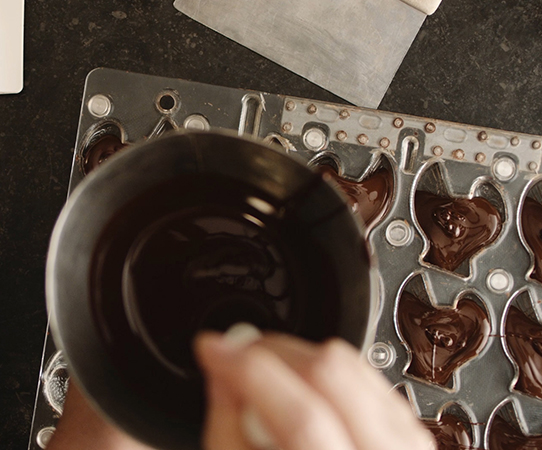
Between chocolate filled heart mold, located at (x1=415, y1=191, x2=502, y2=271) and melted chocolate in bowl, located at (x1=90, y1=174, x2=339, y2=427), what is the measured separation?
0.48 metres

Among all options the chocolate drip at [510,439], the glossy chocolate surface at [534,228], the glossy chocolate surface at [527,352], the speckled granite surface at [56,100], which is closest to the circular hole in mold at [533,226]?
the glossy chocolate surface at [534,228]

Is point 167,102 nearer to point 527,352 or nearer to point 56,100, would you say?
point 56,100

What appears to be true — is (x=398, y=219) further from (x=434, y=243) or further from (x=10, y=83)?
(x=10, y=83)

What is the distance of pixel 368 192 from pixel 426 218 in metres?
0.14

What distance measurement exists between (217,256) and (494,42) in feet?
3.10

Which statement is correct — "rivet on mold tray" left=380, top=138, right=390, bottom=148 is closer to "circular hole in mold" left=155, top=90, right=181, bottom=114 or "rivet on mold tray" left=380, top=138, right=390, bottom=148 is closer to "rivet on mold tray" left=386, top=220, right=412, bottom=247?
"rivet on mold tray" left=386, top=220, right=412, bottom=247

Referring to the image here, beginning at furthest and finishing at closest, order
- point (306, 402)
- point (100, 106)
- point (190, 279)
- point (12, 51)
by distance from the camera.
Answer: point (12, 51) → point (100, 106) → point (190, 279) → point (306, 402)

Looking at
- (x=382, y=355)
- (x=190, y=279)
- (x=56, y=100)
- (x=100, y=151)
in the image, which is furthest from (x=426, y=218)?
(x=56, y=100)

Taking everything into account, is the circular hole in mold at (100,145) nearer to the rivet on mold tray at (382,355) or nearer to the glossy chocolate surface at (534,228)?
the rivet on mold tray at (382,355)

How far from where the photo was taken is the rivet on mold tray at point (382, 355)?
0.95m

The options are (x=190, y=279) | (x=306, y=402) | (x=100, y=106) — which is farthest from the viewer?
Result: (x=100, y=106)

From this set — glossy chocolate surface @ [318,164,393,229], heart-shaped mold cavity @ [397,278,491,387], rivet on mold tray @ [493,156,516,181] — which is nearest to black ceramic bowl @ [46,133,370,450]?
glossy chocolate surface @ [318,164,393,229]

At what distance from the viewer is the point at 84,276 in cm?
56

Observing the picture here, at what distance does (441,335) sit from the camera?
3.20 ft
